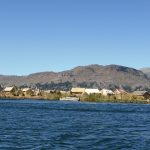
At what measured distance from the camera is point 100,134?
186 feet

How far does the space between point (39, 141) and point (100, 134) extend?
11.5m

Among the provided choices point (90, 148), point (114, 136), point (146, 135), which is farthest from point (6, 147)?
point (146, 135)

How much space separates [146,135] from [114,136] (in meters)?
5.11

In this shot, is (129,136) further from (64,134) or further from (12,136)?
(12,136)

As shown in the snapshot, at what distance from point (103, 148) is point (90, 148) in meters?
1.49

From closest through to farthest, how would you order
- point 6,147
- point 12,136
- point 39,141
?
point 6,147, point 39,141, point 12,136

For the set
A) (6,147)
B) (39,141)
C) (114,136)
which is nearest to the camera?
(6,147)

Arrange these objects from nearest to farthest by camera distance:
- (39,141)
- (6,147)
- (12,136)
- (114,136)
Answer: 1. (6,147)
2. (39,141)
3. (12,136)
4. (114,136)

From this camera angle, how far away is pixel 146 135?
57.7 metres

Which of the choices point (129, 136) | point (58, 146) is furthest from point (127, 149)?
point (129, 136)

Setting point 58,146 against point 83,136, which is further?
point 83,136

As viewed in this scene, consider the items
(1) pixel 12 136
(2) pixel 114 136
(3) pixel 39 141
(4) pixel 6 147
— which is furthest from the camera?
(2) pixel 114 136

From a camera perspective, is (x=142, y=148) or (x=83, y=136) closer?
(x=142, y=148)

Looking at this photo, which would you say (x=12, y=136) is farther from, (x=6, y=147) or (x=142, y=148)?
(x=142, y=148)
